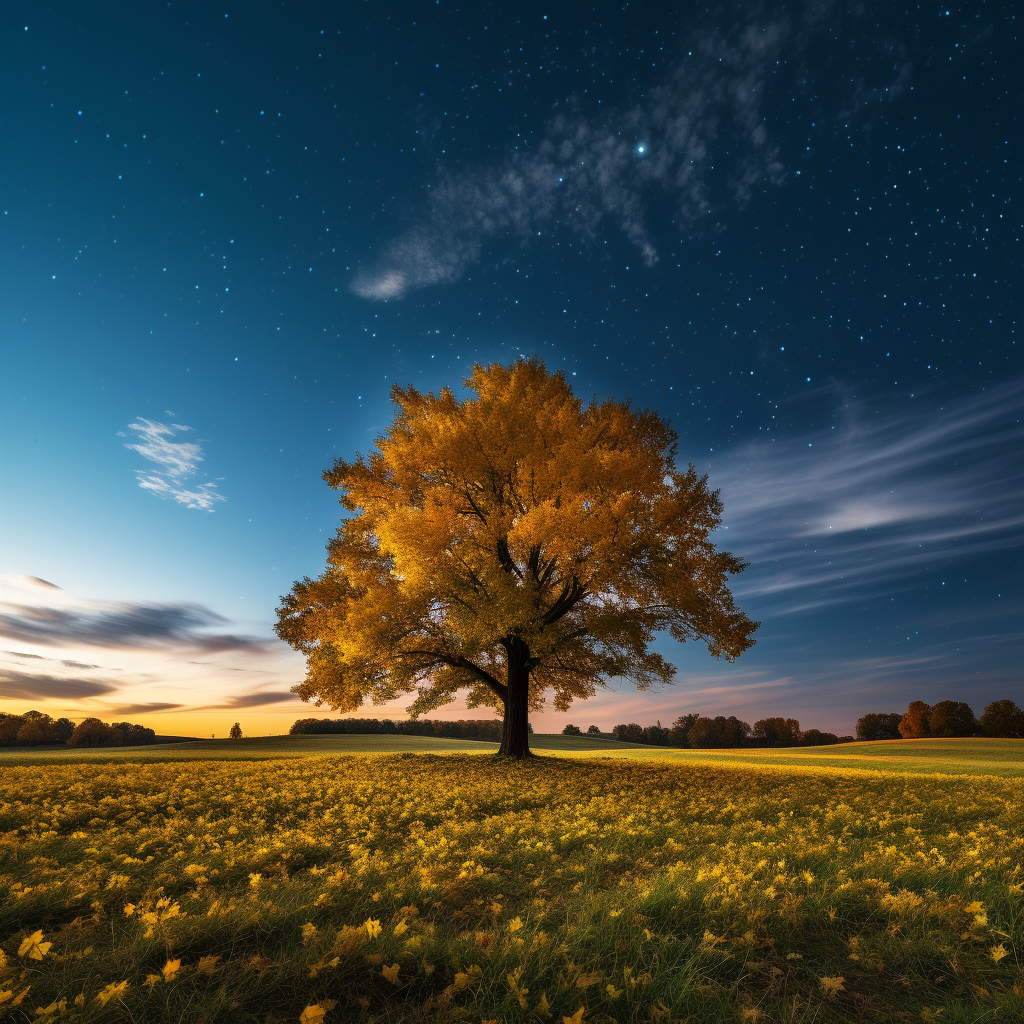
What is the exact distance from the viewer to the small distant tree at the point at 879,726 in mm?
68938

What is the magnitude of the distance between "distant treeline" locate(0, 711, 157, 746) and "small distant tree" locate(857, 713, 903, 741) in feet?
255

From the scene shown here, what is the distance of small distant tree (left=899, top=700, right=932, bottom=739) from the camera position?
6209cm

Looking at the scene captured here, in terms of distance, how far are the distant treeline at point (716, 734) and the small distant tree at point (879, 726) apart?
8.56 ft

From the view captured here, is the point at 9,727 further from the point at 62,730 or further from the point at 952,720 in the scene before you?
the point at 952,720

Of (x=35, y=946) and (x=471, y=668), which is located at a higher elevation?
(x=471, y=668)

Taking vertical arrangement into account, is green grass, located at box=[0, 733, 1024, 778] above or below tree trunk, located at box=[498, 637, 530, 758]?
below

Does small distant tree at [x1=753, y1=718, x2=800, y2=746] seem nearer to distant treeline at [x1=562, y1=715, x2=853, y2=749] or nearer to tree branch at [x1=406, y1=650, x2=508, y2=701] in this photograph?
distant treeline at [x1=562, y1=715, x2=853, y2=749]

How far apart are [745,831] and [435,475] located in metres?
12.5

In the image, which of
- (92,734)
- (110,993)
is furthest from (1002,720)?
(92,734)

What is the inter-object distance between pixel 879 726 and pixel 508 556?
73840 mm

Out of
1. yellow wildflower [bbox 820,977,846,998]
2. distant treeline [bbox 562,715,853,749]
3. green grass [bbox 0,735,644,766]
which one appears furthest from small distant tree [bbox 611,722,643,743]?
yellow wildflower [bbox 820,977,846,998]

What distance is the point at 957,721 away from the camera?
59656 mm

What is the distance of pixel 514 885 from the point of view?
15.3ft

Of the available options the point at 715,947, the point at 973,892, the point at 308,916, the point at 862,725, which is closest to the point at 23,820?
the point at 308,916
